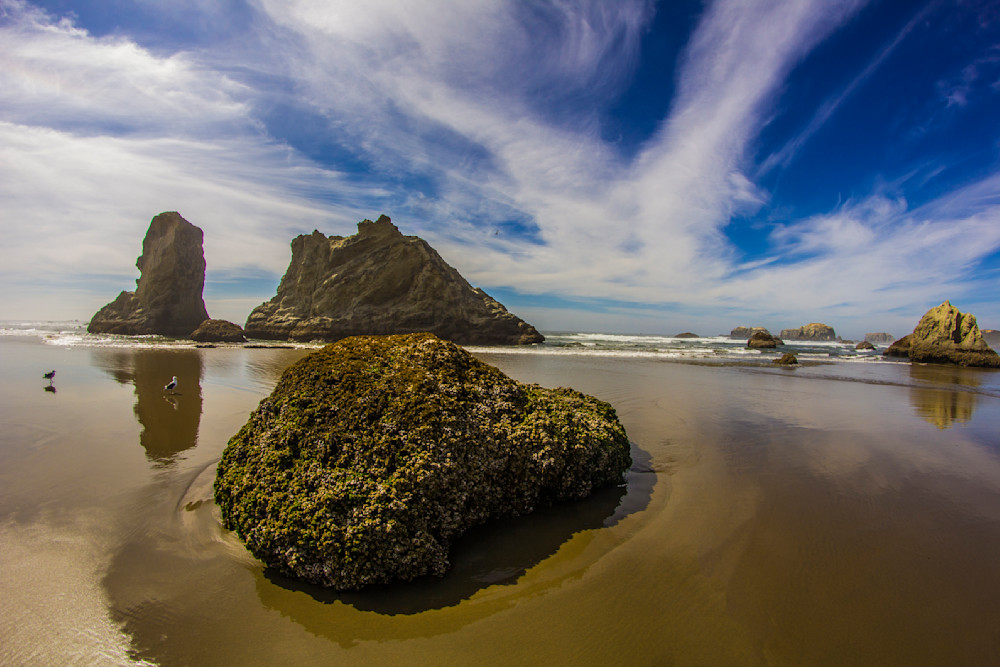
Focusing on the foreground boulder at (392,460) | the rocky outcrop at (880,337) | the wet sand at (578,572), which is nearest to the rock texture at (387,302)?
the wet sand at (578,572)

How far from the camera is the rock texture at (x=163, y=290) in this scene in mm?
58750

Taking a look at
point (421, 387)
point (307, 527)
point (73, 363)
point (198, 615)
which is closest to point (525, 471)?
point (421, 387)

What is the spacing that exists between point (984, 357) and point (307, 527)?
50643 mm

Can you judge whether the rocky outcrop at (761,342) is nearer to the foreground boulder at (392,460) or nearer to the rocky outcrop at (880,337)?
the foreground boulder at (392,460)

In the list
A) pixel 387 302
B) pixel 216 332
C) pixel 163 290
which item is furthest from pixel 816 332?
pixel 163 290

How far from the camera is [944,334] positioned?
1777 inches

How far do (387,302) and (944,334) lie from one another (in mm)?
67122

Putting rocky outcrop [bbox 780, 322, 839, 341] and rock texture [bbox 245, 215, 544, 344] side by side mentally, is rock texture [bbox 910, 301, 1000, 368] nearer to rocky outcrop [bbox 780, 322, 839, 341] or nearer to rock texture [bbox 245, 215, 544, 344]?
rock texture [bbox 245, 215, 544, 344]

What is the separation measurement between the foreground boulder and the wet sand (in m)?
0.28

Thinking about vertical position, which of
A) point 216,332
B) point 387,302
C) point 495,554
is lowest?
point 495,554

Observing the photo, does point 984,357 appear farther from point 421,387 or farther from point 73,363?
point 73,363

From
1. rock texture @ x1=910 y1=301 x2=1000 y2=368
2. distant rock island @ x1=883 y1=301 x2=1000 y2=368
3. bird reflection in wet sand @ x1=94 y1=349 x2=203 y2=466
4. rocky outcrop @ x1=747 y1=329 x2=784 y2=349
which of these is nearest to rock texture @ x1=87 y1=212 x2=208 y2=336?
bird reflection in wet sand @ x1=94 y1=349 x2=203 y2=466

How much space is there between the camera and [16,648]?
9.72ft

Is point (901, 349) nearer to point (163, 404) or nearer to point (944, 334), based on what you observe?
point (944, 334)
